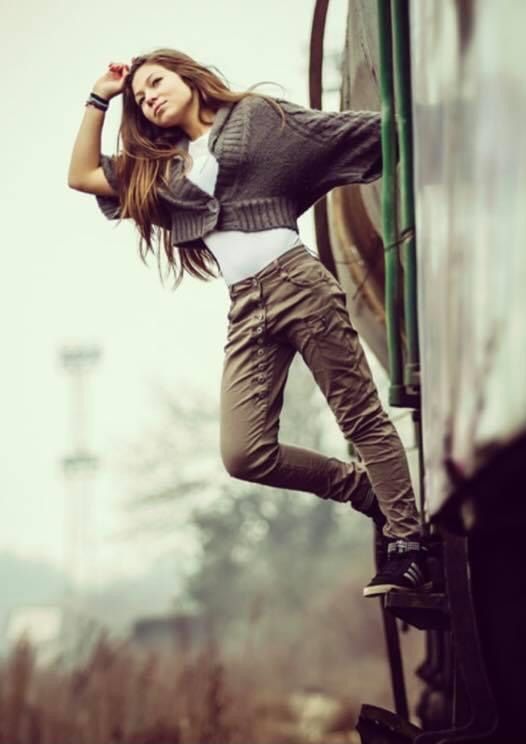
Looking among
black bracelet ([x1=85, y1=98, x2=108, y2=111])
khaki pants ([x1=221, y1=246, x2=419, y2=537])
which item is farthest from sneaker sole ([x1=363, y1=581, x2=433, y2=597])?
black bracelet ([x1=85, y1=98, x2=108, y2=111])

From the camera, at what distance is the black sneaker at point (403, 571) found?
4.68m

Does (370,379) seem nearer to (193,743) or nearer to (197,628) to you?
(193,743)

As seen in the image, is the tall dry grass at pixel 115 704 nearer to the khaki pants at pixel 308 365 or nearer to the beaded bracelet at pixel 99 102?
Answer: the khaki pants at pixel 308 365

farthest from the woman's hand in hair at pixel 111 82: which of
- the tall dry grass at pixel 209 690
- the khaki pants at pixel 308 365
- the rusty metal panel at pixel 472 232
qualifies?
the tall dry grass at pixel 209 690

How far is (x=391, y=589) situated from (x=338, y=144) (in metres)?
1.25

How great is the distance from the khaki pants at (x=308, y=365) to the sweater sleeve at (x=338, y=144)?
24cm

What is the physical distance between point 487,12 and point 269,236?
2046 millimetres

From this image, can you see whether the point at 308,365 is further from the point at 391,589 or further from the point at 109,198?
the point at 109,198

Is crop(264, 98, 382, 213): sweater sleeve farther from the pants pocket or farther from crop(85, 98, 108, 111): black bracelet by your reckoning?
crop(85, 98, 108, 111): black bracelet

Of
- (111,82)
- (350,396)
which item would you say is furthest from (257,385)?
(111,82)

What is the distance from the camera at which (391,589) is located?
4.67m

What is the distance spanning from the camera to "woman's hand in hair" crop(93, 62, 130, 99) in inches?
197

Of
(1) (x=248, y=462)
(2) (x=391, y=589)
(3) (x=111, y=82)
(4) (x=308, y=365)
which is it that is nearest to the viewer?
(2) (x=391, y=589)

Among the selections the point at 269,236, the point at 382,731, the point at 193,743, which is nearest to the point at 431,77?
the point at 269,236
